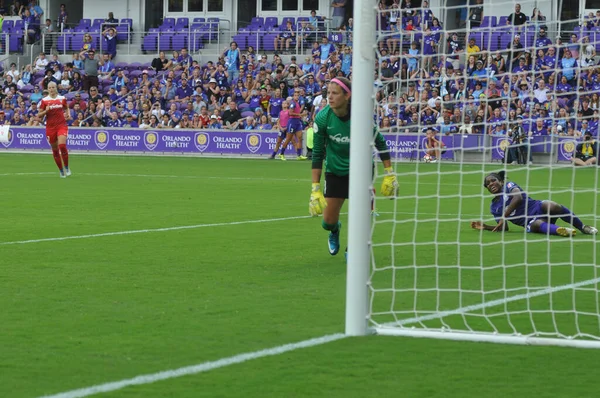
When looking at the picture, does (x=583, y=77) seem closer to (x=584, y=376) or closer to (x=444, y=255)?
(x=444, y=255)

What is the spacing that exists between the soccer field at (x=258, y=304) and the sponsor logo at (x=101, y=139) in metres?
20.9

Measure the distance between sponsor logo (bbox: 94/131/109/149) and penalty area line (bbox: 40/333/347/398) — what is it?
30.6 metres

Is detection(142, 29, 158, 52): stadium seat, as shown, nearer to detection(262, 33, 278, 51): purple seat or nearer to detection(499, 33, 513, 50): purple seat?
detection(262, 33, 278, 51): purple seat

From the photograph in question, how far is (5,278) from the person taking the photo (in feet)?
29.4

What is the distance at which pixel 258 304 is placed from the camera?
306 inches

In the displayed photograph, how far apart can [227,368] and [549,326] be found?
2338 millimetres

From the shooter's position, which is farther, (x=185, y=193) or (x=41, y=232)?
(x=185, y=193)

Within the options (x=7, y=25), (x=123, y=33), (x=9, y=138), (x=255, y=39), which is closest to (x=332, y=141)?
(x=9, y=138)

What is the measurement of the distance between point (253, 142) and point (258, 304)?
26.5 metres

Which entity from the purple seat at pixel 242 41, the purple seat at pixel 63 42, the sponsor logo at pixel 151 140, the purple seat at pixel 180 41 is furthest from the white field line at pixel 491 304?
the purple seat at pixel 63 42

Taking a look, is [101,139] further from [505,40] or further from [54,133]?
[505,40]

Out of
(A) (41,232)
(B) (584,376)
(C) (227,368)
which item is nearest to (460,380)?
(B) (584,376)

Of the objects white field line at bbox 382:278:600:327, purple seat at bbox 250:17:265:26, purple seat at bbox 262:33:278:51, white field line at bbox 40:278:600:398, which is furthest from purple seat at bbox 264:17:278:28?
white field line at bbox 40:278:600:398

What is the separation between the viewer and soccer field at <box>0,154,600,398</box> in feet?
18.2
